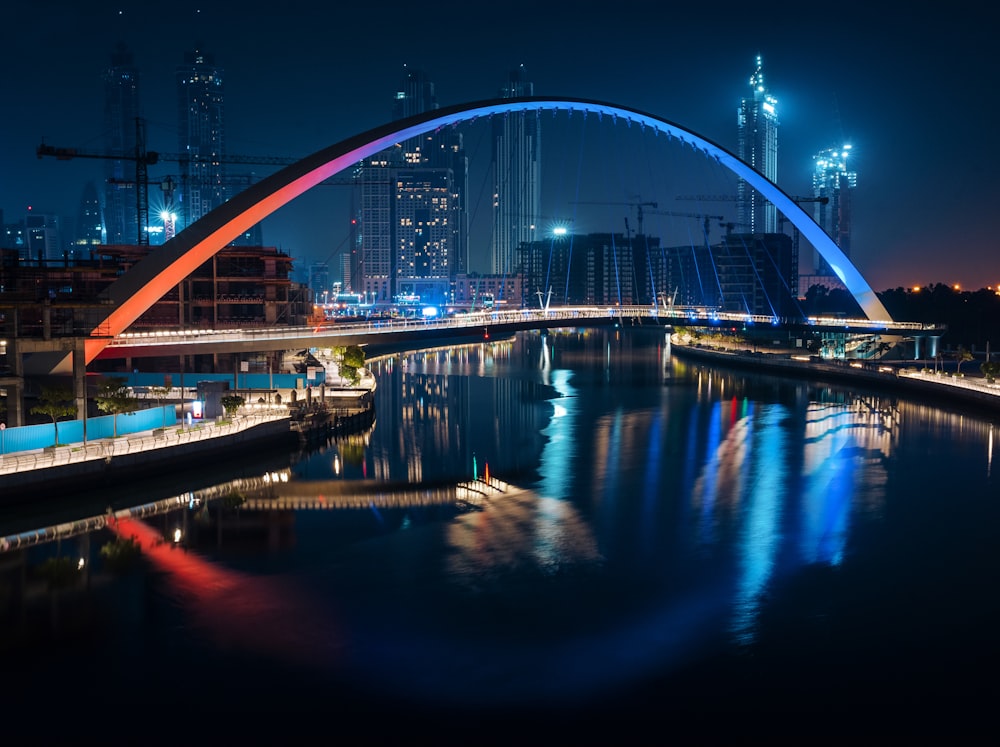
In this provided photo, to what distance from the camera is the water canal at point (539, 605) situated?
9.73 m

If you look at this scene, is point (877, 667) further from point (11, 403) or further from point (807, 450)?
point (11, 403)

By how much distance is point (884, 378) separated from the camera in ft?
129

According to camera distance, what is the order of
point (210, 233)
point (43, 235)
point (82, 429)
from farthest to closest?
point (43, 235), point (210, 233), point (82, 429)

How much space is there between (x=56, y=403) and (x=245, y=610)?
9546 millimetres

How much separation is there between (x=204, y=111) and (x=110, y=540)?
632 ft

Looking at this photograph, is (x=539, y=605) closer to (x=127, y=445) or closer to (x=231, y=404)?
(x=127, y=445)

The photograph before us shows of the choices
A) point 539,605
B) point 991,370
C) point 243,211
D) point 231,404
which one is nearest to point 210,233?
point 243,211

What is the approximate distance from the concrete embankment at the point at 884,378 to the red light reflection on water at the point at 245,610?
25147 mm

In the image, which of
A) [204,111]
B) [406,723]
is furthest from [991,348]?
[204,111]

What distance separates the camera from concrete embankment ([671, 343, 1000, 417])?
32.0 m

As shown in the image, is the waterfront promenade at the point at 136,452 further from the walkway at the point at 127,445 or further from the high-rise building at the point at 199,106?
the high-rise building at the point at 199,106

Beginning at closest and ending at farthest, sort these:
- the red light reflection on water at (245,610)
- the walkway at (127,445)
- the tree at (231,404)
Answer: the red light reflection on water at (245,610) → the walkway at (127,445) → the tree at (231,404)

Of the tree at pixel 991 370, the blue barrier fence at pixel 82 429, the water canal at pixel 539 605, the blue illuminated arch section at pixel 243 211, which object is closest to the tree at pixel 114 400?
the blue barrier fence at pixel 82 429

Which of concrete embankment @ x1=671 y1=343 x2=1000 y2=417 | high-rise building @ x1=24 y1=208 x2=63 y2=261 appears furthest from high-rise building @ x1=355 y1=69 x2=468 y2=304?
concrete embankment @ x1=671 y1=343 x2=1000 y2=417
